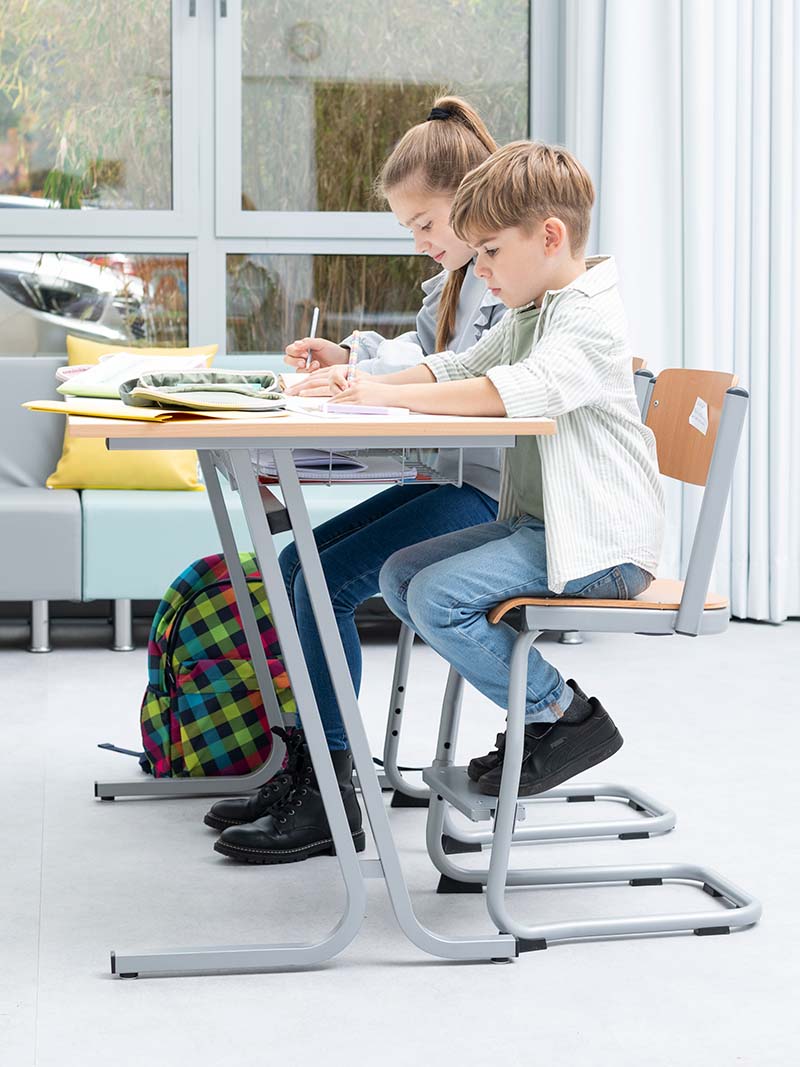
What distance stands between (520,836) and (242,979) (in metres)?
0.59

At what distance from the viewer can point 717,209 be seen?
3.83 meters

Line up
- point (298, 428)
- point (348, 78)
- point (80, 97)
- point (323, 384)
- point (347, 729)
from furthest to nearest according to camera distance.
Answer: point (348, 78) < point (80, 97) < point (323, 384) < point (347, 729) < point (298, 428)

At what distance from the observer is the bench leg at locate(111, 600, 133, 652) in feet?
11.2

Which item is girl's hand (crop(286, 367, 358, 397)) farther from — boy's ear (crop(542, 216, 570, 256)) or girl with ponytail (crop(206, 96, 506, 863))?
boy's ear (crop(542, 216, 570, 256))

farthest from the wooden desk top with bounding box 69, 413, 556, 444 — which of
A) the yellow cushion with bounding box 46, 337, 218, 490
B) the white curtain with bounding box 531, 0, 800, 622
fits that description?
the white curtain with bounding box 531, 0, 800, 622

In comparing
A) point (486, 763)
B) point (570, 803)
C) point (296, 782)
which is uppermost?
point (486, 763)

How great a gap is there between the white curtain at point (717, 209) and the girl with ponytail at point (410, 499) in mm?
1887

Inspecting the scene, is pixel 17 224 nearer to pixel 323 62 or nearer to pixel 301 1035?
pixel 323 62

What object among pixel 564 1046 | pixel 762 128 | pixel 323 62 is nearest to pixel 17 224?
pixel 323 62

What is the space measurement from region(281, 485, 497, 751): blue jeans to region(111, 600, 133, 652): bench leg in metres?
1.42

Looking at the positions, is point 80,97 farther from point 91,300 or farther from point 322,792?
point 322,792

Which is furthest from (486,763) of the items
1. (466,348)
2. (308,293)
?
(308,293)

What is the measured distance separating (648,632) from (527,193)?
1.73ft

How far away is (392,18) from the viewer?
4.11 meters
